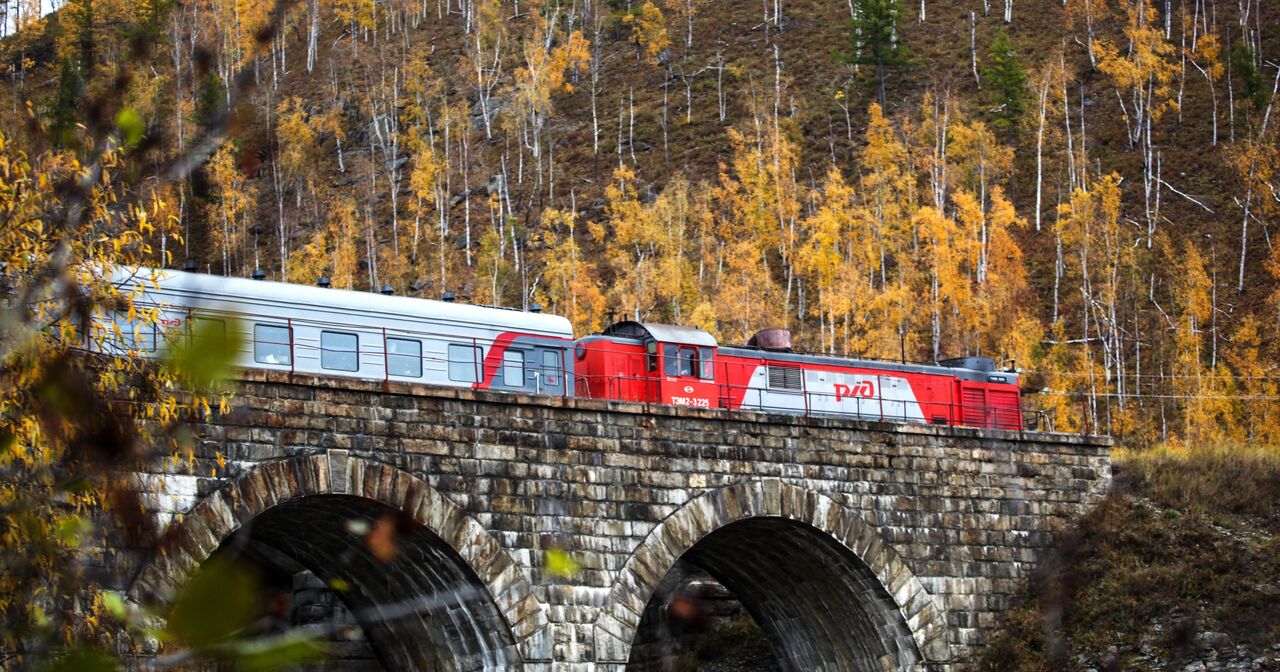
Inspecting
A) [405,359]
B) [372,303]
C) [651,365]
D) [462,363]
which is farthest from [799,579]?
[372,303]

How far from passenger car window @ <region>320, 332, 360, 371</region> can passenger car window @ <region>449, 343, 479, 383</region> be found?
186cm

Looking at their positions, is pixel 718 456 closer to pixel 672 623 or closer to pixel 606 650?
pixel 606 650

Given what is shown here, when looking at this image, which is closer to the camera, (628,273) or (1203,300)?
(1203,300)

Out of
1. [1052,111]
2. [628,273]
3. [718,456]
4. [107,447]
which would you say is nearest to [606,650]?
[718,456]

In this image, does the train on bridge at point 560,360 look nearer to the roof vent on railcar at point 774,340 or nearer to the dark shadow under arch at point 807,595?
the roof vent on railcar at point 774,340

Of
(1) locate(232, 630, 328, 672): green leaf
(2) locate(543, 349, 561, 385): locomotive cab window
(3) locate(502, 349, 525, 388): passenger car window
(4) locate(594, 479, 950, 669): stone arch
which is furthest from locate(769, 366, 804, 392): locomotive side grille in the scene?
(1) locate(232, 630, 328, 672): green leaf

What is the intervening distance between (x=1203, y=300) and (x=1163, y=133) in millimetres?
18366

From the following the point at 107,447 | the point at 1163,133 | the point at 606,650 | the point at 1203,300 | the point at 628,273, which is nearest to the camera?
the point at 107,447

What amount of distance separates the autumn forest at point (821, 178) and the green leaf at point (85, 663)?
43.2m

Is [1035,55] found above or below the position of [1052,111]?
above

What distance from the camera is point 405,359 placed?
25.6m

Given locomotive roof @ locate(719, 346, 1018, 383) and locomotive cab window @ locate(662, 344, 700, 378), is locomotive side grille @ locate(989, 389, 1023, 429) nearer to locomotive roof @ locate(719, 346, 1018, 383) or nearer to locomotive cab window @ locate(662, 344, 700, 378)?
locomotive roof @ locate(719, 346, 1018, 383)

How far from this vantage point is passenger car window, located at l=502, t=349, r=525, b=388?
26.3 meters

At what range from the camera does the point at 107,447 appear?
327 centimetres
